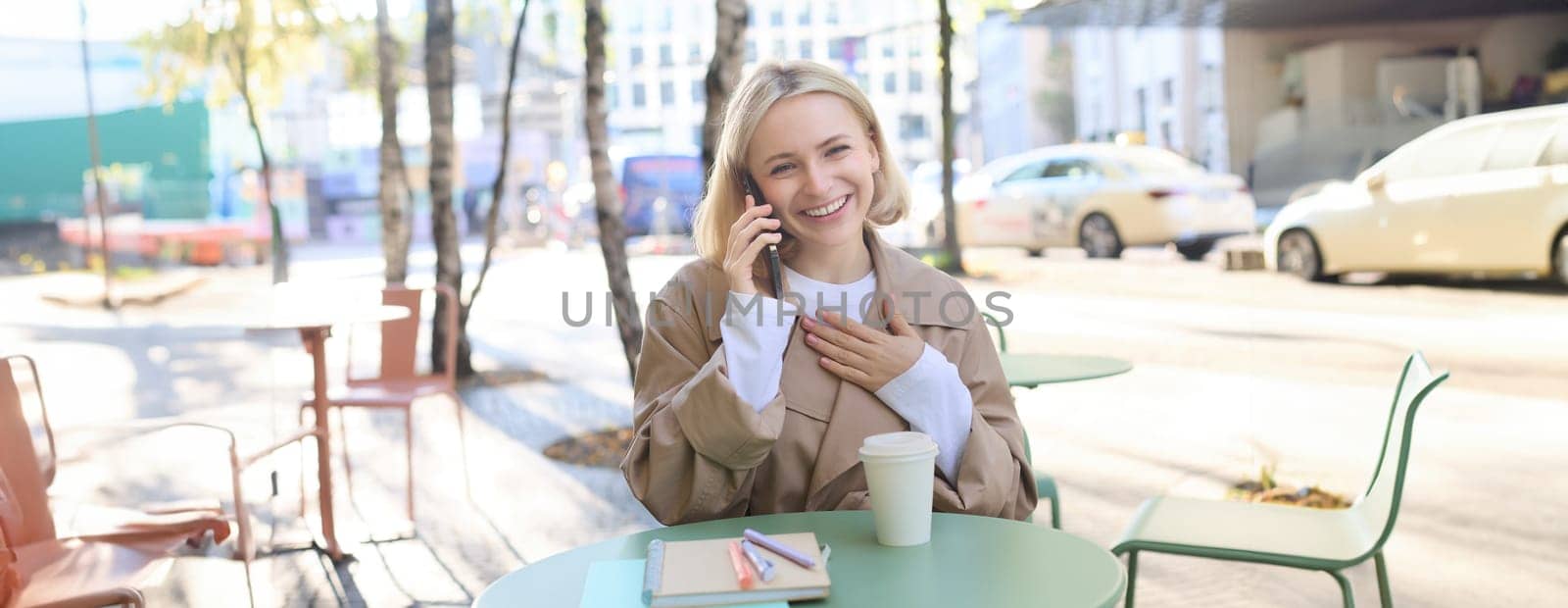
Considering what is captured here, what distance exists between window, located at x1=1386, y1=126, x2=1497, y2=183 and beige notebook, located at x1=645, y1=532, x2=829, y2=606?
454 cm

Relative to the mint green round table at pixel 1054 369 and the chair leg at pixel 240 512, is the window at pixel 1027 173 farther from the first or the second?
the chair leg at pixel 240 512

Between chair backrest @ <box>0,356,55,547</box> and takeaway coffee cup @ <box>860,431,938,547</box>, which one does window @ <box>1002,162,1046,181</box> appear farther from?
takeaway coffee cup @ <box>860,431,938,547</box>

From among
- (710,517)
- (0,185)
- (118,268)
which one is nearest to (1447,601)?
(710,517)

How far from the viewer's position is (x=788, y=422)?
6.53ft

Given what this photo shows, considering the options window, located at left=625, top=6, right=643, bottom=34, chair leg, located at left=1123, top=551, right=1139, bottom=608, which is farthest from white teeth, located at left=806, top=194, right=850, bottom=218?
window, located at left=625, top=6, right=643, bottom=34

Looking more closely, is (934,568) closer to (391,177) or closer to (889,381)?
(889,381)

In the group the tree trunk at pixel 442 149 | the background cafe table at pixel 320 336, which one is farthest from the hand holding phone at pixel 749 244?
the tree trunk at pixel 442 149

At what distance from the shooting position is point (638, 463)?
75.9 inches

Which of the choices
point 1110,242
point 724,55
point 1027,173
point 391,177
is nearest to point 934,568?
point 724,55

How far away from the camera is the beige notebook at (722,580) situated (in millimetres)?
1514

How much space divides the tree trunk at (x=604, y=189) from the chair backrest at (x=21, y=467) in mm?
2926

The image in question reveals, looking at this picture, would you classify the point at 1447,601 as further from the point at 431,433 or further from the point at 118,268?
the point at 118,268

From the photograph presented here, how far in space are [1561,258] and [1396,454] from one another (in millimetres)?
3197

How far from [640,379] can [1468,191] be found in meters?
4.34
